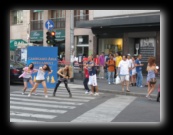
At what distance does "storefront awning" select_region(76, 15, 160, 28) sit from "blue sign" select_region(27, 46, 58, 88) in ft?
28.9

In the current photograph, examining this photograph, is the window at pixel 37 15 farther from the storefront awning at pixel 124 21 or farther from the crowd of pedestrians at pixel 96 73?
the crowd of pedestrians at pixel 96 73

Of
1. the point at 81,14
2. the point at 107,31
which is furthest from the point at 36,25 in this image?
the point at 107,31

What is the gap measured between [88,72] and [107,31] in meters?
13.3

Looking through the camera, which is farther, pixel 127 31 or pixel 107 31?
pixel 107 31

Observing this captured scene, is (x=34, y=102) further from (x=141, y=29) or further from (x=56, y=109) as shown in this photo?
(x=141, y=29)

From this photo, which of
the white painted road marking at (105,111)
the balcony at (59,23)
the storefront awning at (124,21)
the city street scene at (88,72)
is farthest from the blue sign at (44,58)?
the balcony at (59,23)

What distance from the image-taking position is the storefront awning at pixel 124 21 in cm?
2405

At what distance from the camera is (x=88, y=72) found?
621 inches

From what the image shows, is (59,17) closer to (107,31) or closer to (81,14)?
(81,14)

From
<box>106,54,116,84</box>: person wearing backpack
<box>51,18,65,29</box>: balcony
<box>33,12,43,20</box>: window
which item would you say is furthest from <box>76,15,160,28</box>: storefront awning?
<box>33,12,43,20</box>: window

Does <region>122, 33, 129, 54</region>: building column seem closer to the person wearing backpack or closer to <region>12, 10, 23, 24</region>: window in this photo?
the person wearing backpack

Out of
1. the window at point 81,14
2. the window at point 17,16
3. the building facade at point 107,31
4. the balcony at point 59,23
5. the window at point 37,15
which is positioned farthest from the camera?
the window at point 17,16
